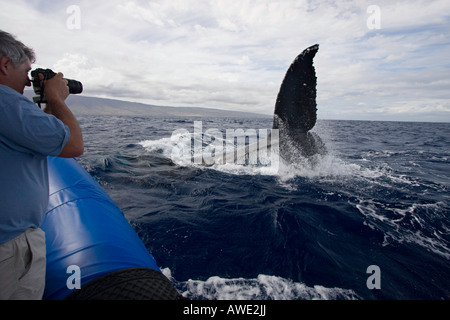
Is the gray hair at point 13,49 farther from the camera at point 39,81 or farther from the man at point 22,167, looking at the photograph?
the camera at point 39,81

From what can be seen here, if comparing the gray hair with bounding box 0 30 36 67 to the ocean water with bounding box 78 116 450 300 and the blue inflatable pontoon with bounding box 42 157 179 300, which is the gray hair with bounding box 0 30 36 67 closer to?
the blue inflatable pontoon with bounding box 42 157 179 300

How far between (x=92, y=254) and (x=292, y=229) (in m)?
3.51

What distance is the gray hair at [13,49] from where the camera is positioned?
5.08 ft

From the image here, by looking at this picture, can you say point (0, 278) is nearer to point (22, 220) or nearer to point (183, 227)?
point (22, 220)

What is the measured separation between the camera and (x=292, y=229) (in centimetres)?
457

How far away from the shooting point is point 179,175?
7.88 metres

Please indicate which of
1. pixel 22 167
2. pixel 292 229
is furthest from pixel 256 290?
pixel 22 167

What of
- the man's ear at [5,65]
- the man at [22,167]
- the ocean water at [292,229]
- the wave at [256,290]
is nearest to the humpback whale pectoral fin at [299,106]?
the ocean water at [292,229]

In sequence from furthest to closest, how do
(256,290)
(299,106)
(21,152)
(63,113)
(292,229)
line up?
(299,106) < (292,229) < (256,290) < (63,113) < (21,152)

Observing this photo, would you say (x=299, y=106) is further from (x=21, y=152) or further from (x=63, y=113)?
(x=21, y=152)

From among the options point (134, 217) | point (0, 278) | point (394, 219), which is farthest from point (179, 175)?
point (0, 278)

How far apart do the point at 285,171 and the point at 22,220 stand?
719cm
